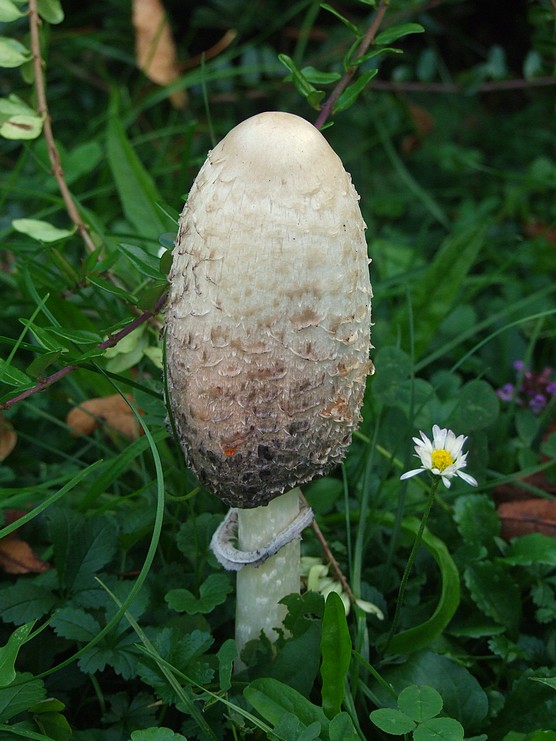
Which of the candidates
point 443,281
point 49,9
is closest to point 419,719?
point 443,281

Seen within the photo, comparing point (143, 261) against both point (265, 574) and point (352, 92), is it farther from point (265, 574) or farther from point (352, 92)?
point (265, 574)

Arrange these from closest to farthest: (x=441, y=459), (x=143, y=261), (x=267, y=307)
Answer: (x=267, y=307) < (x=441, y=459) < (x=143, y=261)

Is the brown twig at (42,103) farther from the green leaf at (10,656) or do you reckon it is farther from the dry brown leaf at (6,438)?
the green leaf at (10,656)

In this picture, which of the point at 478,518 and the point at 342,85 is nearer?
the point at 342,85

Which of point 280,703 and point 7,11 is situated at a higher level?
point 7,11

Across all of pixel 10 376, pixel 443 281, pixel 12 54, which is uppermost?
pixel 12 54

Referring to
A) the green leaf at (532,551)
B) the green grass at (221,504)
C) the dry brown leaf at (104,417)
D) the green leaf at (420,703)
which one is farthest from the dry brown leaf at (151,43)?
the green leaf at (420,703)

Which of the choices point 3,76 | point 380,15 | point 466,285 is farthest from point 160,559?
point 3,76
